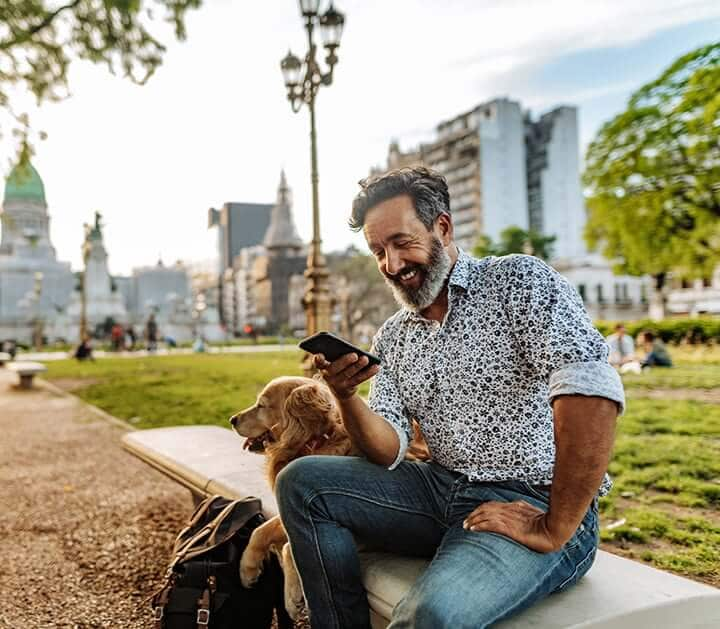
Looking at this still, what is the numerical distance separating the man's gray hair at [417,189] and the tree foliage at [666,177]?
35.5 feet

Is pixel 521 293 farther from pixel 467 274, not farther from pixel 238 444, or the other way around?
pixel 238 444

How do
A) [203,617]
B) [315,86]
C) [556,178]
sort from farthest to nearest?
[556,178]
[315,86]
[203,617]

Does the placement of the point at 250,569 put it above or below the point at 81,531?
above

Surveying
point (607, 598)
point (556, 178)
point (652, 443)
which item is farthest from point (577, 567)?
point (556, 178)

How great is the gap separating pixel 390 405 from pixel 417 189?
86cm

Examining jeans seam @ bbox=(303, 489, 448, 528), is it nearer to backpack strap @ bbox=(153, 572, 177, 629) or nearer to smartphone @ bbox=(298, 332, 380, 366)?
smartphone @ bbox=(298, 332, 380, 366)

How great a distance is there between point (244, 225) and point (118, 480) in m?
11.2

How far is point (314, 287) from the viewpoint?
1013 centimetres

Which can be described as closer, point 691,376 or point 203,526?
point 203,526

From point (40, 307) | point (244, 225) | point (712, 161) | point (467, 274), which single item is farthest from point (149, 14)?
point (40, 307)

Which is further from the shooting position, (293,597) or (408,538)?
(293,597)

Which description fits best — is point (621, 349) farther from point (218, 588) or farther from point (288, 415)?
point (218, 588)

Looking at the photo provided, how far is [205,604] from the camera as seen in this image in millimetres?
2932

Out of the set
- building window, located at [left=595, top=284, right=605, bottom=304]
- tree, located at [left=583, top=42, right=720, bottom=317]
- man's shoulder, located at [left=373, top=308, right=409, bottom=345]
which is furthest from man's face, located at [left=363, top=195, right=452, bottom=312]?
building window, located at [left=595, top=284, right=605, bottom=304]
